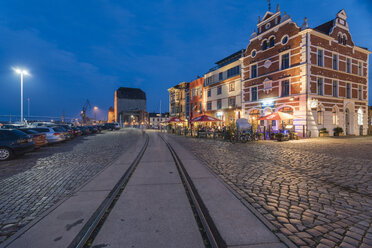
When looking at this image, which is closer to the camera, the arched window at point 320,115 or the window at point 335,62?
the arched window at point 320,115

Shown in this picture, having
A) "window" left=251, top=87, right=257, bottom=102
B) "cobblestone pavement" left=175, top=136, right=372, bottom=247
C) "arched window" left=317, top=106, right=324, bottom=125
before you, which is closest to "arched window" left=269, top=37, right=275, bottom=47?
"window" left=251, top=87, right=257, bottom=102

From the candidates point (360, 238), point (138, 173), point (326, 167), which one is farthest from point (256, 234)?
point (326, 167)

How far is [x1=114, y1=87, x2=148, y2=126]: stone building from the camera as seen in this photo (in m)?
97.2

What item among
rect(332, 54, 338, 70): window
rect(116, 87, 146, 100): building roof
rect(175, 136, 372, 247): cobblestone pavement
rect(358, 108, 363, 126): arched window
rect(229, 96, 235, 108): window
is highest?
rect(116, 87, 146, 100): building roof

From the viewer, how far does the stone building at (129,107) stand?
97.2m

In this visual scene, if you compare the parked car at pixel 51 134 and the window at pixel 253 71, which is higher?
the window at pixel 253 71

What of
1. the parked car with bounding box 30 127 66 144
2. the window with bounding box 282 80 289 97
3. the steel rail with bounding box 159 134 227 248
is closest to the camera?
the steel rail with bounding box 159 134 227 248

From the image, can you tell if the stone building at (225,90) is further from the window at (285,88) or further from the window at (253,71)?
the window at (285,88)

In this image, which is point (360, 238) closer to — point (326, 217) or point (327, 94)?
point (326, 217)

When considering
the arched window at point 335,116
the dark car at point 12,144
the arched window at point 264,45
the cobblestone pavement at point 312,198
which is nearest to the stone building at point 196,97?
the arched window at point 264,45

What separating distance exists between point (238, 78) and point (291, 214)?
28.7 meters

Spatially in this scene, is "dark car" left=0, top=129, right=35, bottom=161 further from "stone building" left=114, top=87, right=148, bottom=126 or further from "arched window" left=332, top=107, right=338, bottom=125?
"stone building" left=114, top=87, right=148, bottom=126

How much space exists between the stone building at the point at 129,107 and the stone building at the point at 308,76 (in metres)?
77.2

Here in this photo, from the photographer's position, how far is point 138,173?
19.4ft
